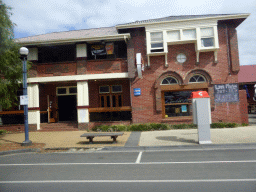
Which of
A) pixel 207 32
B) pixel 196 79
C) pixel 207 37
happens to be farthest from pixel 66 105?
pixel 207 32

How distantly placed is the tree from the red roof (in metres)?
26.4

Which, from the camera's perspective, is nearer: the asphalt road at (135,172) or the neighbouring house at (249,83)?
the asphalt road at (135,172)

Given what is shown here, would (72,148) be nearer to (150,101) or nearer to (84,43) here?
(150,101)

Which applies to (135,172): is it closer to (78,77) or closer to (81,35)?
(78,77)

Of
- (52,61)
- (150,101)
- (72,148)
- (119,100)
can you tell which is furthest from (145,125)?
(52,61)

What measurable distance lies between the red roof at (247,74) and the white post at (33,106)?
980 inches

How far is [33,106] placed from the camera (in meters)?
15.4

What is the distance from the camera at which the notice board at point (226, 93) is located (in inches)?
577

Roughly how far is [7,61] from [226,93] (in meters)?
13.7

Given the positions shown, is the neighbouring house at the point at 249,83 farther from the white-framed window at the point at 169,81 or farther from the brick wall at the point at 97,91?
the brick wall at the point at 97,91

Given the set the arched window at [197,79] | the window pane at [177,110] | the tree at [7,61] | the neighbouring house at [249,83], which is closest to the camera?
the tree at [7,61]

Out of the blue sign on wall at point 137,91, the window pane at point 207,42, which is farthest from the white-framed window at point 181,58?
the blue sign on wall at point 137,91

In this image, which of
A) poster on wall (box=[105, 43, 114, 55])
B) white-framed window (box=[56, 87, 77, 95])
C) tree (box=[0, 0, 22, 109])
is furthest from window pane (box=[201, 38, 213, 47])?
tree (box=[0, 0, 22, 109])
